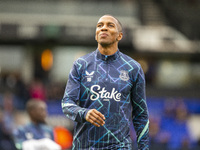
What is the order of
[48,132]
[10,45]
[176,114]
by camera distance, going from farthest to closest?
[10,45]
[176,114]
[48,132]

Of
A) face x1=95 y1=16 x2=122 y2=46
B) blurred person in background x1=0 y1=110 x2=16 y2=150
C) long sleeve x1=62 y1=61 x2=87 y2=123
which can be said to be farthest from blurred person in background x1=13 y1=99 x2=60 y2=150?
blurred person in background x1=0 y1=110 x2=16 y2=150

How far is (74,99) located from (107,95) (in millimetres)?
296

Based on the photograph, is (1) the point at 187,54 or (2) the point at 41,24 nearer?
(2) the point at 41,24

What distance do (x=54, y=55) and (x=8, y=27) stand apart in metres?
3.05

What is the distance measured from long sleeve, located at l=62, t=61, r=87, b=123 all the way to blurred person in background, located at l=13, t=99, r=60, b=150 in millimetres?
2669

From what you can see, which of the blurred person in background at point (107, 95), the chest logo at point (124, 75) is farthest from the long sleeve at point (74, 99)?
the chest logo at point (124, 75)

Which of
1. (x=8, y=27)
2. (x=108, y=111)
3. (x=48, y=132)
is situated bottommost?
(x=48, y=132)

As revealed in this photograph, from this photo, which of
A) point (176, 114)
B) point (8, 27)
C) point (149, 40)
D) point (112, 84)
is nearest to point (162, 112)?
point (176, 114)

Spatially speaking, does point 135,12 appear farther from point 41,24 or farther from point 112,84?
point 112,84

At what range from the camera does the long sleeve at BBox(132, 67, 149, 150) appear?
4105mm

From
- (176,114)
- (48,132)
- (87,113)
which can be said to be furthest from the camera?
(176,114)

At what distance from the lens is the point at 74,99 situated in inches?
153

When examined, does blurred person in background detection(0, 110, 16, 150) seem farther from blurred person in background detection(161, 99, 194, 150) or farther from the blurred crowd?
blurred person in background detection(161, 99, 194, 150)

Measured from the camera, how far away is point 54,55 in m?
22.5
